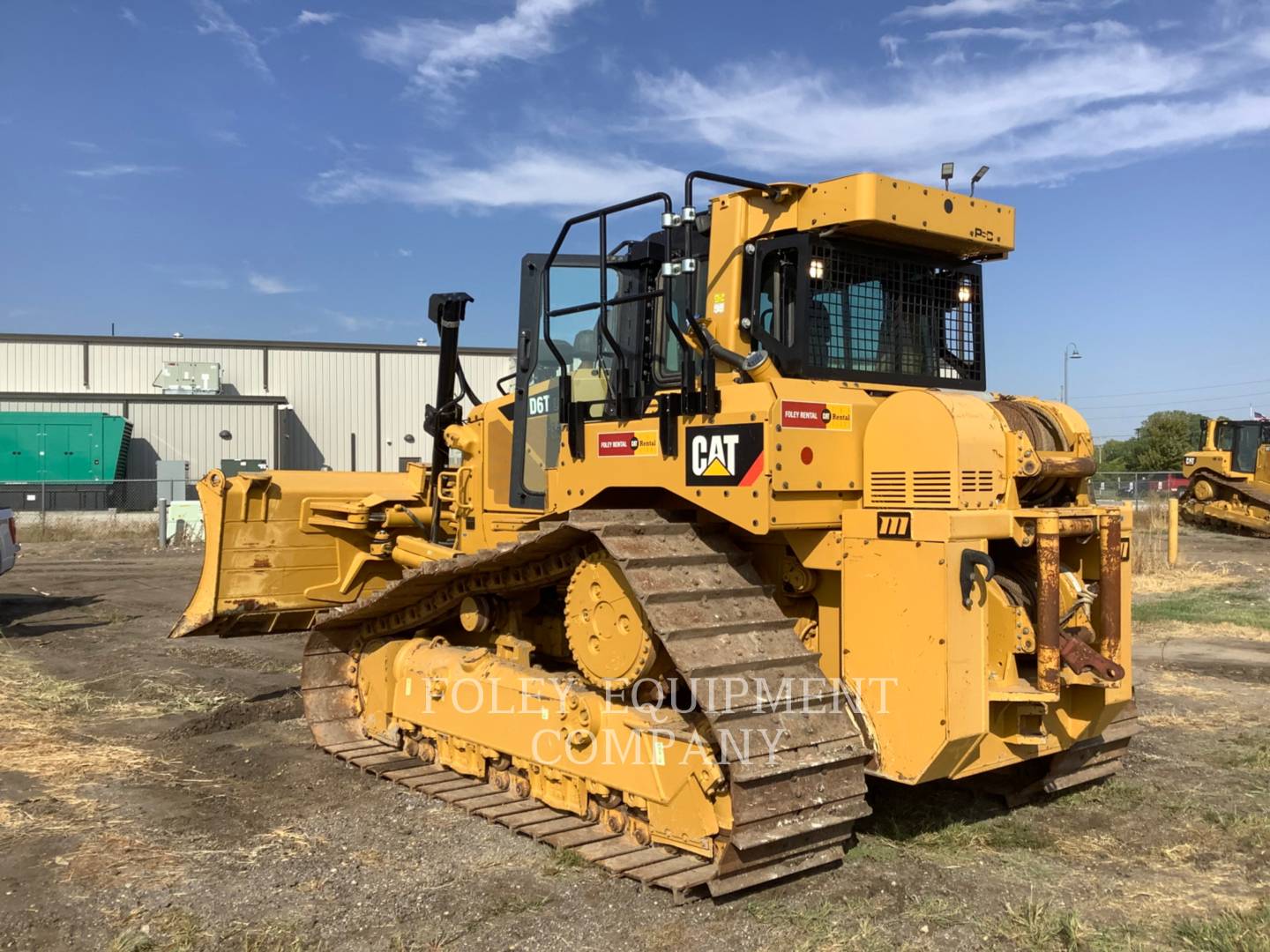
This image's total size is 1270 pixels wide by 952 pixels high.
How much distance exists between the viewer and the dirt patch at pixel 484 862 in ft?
13.8

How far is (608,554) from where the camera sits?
4.99 m

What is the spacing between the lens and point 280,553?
7973mm

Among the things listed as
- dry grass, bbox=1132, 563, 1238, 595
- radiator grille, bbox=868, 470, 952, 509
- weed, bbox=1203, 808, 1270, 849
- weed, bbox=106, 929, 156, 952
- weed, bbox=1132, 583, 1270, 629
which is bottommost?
weed, bbox=106, 929, 156, 952

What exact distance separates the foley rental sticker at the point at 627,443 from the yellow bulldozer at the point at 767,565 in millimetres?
17

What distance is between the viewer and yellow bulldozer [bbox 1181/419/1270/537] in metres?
29.2

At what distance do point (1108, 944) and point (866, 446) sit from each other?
88.2 inches

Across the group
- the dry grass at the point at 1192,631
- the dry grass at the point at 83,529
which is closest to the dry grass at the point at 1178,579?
the dry grass at the point at 1192,631

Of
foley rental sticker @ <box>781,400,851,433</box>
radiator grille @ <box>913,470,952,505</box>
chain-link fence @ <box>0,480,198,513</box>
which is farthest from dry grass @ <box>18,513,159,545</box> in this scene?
radiator grille @ <box>913,470,952,505</box>

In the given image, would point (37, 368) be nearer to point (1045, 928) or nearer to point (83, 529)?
point (83, 529)

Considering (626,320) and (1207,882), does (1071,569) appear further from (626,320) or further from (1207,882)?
(626,320)

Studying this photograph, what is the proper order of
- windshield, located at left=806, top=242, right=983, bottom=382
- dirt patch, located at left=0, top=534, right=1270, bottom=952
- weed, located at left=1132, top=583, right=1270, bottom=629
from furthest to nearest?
weed, located at left=1132, top=583, right=1270, bottom=629 < windshield, located at left=806, top=242, right=983, bottom=382 < dirt patch, located at left=0, top=534, right=1270, bottom=952

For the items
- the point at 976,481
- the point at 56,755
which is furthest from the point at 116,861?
the point at 976,481

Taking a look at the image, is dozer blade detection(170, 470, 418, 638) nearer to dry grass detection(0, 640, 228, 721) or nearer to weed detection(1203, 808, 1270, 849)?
dry grass detection(0, 640, 228, 721)

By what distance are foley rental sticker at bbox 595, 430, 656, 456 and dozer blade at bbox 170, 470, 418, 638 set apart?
117 inches
